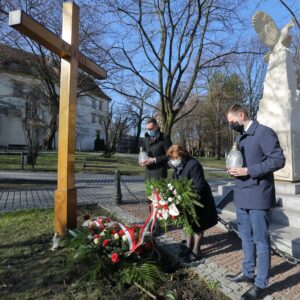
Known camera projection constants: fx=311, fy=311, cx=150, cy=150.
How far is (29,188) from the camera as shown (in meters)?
10.2

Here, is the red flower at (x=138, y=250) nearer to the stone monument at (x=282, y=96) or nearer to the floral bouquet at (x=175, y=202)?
the floral bouquet at (x=175, y=202)

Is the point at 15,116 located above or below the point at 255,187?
above

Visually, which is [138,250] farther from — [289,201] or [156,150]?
[289,201]

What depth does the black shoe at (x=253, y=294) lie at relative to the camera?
3174 mm

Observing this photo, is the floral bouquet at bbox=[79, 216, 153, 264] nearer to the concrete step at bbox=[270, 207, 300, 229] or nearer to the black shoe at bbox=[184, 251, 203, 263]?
the black shoe at bbox=[184, 251, 203, 263]

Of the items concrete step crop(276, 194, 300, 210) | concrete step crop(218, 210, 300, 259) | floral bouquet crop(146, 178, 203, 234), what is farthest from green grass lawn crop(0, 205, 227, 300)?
concrete step crop(276, 194, 300, 210)

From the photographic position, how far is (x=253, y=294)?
3.19m

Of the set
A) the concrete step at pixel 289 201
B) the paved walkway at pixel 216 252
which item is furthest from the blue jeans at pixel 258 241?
the concrete step at pixel 289 201

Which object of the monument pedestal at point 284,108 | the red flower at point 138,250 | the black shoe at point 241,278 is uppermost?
the monument pedestal at point 284,108

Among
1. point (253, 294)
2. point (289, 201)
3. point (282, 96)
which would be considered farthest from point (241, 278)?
point (282, 96)

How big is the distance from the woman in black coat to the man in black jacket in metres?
0.90

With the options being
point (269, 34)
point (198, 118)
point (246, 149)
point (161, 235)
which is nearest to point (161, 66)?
point (269, 34)

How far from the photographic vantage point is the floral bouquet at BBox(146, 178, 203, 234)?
3729mm

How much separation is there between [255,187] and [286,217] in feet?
8.73
